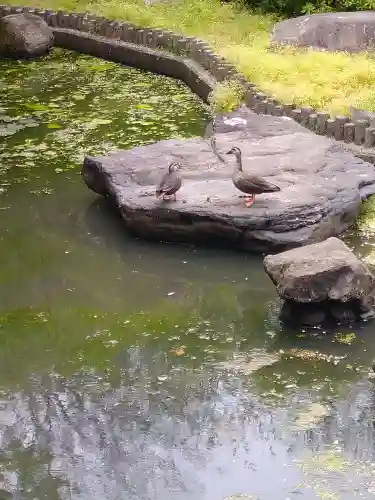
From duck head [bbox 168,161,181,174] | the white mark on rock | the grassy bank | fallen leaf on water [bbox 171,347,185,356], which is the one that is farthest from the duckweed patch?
fallen leaf on water [bbox 171,347,185,356]

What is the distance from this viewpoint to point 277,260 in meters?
6.54

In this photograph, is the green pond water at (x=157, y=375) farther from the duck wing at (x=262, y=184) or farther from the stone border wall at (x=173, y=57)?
the stone border wall at (x=173, y=57)

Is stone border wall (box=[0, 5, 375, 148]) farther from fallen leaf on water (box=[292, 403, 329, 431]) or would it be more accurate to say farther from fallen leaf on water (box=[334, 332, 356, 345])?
fallen leaf on water (box=[292, 403, 329, 431])

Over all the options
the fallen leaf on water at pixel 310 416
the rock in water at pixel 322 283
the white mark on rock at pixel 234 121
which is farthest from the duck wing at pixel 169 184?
the fallen leaf on water at pixel 310 416

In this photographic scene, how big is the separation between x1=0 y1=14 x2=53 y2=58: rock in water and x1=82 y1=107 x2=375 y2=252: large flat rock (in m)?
7.23

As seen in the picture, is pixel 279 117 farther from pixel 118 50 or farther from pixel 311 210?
pixel 118 50

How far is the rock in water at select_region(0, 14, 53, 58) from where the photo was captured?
51.1 ft

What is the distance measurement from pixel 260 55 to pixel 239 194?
5372mm

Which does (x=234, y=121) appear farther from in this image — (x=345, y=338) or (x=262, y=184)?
(x=345, y=338)

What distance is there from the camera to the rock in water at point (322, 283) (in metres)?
6.26

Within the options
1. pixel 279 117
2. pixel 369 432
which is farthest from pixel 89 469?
pixel 279 117

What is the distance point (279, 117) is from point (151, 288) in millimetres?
3706

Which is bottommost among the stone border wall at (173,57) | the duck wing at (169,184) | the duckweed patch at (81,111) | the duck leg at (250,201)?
the duckweed patch at (81,111)

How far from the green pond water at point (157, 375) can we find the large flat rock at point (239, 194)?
0.81 ft
